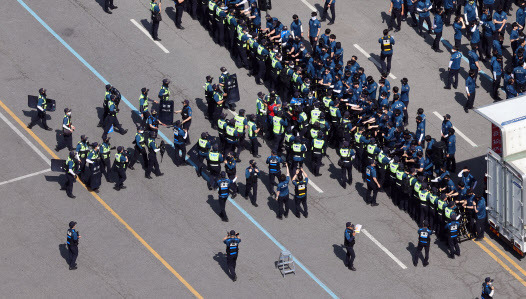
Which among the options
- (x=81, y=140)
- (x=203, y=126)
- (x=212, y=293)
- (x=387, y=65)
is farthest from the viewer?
(x=387, y=65)

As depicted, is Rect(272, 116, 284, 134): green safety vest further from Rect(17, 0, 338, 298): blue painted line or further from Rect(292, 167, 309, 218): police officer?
Rect(17, 0, 338, 298): blue painted line

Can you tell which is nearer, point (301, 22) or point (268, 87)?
point (268, 87)

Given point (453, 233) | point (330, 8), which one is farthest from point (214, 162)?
point (330, 8)

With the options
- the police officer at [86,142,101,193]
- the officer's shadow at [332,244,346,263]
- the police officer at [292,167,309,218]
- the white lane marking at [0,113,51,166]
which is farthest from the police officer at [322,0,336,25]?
the white lane marking at [0,113,51,166]

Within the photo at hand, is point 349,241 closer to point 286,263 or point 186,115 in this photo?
point 286,263

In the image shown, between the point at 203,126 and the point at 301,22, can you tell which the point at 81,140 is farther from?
the point at 301,22

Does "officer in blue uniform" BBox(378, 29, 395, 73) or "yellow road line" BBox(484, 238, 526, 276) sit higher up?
"officer in blue uniform" BBox(378, 29, 395, 73)

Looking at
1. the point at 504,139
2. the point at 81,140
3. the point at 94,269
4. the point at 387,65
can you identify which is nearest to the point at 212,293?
the point at 94,269
